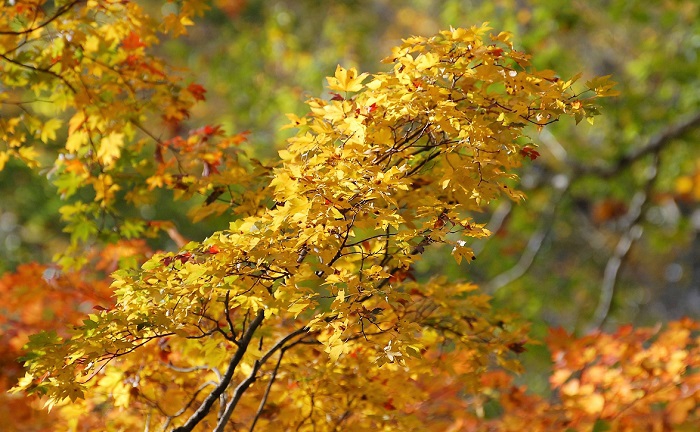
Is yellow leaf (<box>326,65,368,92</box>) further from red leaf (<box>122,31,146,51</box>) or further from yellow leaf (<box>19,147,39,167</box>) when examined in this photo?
yellow leaf (<box>19,147,39,167</box>)

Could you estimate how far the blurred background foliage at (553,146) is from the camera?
5.91 metres

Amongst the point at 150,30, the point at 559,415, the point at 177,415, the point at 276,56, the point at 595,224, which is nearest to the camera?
the point at 177,415

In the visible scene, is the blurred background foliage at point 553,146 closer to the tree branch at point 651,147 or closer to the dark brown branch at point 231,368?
the tree branch at point 651,147

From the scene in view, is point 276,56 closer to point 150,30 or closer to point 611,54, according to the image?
point 150,30

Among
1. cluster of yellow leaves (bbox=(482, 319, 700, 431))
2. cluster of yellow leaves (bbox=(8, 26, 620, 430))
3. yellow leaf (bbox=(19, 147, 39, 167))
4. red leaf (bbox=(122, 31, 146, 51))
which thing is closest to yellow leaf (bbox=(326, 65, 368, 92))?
cluster of yellow leaves (bbox=(8, 26, 620, 430))

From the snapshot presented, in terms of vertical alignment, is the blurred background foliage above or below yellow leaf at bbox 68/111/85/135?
above

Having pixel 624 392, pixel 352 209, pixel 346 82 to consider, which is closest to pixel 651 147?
pixel 624 392

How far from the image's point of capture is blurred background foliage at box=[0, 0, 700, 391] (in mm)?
5910

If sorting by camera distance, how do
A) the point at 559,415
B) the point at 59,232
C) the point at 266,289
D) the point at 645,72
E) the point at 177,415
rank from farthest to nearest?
the point at 59,232 → the point at 645,72 → the point at 559,415 → the point at 177,415 → the point at 266,289

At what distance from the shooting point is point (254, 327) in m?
2.20

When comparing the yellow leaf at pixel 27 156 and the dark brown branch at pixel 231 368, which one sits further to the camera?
the yellow leaf at pixel 27 156

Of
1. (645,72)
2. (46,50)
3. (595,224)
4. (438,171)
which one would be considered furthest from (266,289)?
(595,224)

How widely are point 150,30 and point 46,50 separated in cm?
41

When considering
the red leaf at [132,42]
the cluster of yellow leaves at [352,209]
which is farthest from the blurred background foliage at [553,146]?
the cluster of yellow leaves at [352,209]
